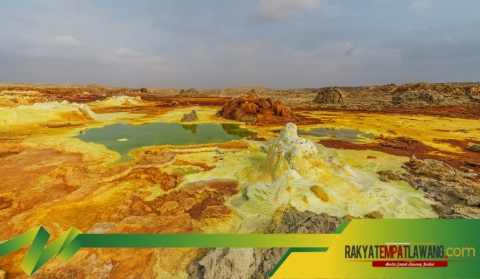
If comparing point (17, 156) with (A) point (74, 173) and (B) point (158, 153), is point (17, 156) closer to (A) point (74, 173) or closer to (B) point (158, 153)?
(A) point (74, 173)

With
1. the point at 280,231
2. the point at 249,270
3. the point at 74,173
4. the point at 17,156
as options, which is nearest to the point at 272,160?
the point at 280,231

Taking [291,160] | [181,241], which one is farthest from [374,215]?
[181,241]

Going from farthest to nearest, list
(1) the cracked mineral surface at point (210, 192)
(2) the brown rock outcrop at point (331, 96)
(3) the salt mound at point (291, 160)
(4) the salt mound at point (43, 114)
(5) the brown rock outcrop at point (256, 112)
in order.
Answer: (2) the brown rock outcrop at point (331, 96)
(5) the brown rock outcrop at point (256, 112)
(4) the salt mound at point (43, 114)
(3) the salt mound at point (291, 160)
(1) the cracked mineral surface at point (210, 192)

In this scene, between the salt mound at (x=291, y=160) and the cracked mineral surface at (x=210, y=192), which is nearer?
the cracked mineral surface at (x=210, y=192)

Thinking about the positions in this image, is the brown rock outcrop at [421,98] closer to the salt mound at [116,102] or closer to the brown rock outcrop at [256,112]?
the brown rock outcrop at [256,112]

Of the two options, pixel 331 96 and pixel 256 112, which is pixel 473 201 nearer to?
pixel 256 112

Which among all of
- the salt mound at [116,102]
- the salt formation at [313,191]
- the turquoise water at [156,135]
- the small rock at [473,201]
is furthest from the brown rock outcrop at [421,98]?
the salt mound at [116,102]
